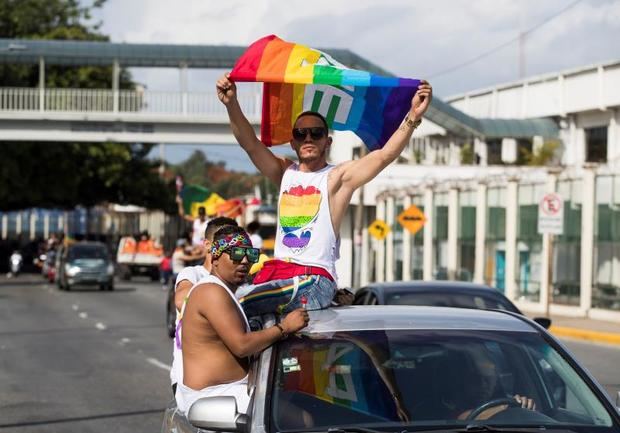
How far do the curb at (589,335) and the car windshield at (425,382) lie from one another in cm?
1948

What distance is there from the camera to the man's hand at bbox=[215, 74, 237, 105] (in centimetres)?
783

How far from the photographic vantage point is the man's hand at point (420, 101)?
24.7ft

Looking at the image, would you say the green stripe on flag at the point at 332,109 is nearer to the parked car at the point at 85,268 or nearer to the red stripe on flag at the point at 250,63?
the red stripe on flag at the point at 250,63

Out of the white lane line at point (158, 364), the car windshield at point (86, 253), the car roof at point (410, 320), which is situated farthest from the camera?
the car windshield at point (86, 253)

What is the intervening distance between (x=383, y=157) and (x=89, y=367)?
11766 mm

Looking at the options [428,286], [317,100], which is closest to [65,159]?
[428,286]

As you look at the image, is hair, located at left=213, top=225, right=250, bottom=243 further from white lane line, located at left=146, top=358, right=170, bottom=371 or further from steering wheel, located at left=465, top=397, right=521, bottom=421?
white lane line, located at left=146, top=358, right=170, bottom=371

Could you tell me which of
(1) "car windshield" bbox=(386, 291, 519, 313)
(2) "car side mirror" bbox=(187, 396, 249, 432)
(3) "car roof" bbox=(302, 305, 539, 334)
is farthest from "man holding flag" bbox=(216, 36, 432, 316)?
(1) "car windshield" bbox=(386, 291, 519, 313)

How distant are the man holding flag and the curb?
17814 millimetres

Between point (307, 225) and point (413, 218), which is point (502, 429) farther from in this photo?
point (413, 218)

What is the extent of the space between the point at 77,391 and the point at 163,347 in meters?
6.79

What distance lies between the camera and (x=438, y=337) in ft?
20.3

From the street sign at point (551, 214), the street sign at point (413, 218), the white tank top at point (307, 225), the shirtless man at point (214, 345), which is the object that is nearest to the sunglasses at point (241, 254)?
the shirtless man at point (214, 345)

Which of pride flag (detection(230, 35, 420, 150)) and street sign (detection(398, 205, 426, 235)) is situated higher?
pride flag (detection(230, 35, 420, 150))
